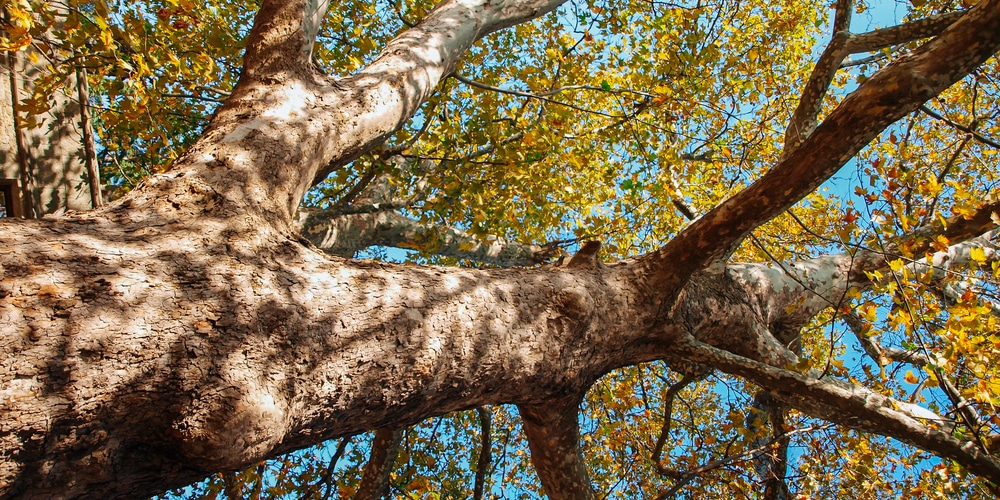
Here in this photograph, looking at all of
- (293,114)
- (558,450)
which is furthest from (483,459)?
(293,114)

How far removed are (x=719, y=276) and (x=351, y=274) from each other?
2.42 metres

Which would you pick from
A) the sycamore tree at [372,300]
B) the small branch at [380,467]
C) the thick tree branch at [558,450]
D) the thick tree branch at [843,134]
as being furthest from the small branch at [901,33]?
the small branch at [380,467]

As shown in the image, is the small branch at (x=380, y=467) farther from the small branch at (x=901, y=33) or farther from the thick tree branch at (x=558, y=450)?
the small branch at (x=901, y=33)

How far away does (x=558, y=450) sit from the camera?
3.19m

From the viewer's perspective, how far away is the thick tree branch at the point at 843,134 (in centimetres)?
219

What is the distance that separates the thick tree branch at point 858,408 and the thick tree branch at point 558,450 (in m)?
0.74

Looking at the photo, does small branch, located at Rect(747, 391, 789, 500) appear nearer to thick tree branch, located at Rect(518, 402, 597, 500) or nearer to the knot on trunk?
thick tree branch, located at Rect(518, 402, 597, 500)

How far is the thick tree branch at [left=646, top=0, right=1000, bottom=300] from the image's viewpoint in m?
2.19

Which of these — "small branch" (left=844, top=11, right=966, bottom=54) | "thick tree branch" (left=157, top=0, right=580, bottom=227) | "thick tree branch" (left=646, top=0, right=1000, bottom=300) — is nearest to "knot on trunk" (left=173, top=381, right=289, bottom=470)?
"thick tree branch" (left=157, top=0, right=580, bottom=227)

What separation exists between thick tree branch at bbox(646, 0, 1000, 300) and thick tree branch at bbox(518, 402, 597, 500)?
86 centimetres

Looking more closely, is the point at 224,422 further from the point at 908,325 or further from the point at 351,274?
the point at 908,325

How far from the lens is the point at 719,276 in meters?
3.70

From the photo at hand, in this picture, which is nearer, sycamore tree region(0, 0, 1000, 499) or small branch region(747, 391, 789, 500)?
sycamore tree region(0, 0, 1000, 499)

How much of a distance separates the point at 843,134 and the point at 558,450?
80.6 inches
